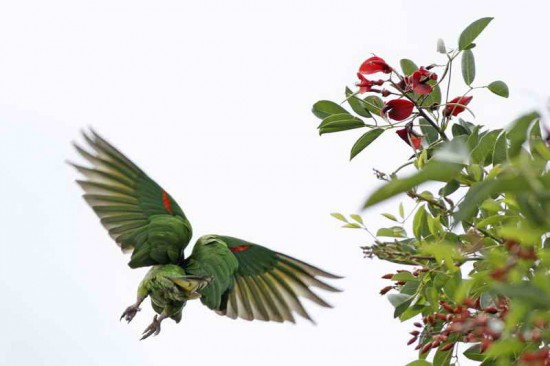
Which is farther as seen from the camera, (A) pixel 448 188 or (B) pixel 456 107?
(B) pixel 456 107

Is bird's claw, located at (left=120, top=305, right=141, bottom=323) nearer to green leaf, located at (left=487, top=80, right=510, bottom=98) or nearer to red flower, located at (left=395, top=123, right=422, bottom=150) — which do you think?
red flower, located at (left=395, top=123, right=422, bottom=150)

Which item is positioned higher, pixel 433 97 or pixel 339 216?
pixel 433 97

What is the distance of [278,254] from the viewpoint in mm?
3412

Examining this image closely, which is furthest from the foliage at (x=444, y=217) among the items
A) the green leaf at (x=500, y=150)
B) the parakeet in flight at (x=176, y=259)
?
the parakeet in flight at (x=176, y=259)

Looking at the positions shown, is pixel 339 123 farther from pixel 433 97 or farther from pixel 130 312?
pixel 130 312

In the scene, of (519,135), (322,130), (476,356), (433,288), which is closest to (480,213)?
(433,288)

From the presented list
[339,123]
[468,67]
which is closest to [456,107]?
[468,67]

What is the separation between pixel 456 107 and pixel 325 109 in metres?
0.39

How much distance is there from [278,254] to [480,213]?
A: 4.24 ft

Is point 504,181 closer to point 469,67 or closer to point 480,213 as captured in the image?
point 480,213

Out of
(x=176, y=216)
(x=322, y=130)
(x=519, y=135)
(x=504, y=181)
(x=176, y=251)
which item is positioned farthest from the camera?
(x=176, y=216)

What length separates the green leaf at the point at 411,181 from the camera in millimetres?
822

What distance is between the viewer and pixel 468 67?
2576 millimetres

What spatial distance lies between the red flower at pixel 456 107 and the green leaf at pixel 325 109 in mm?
312
